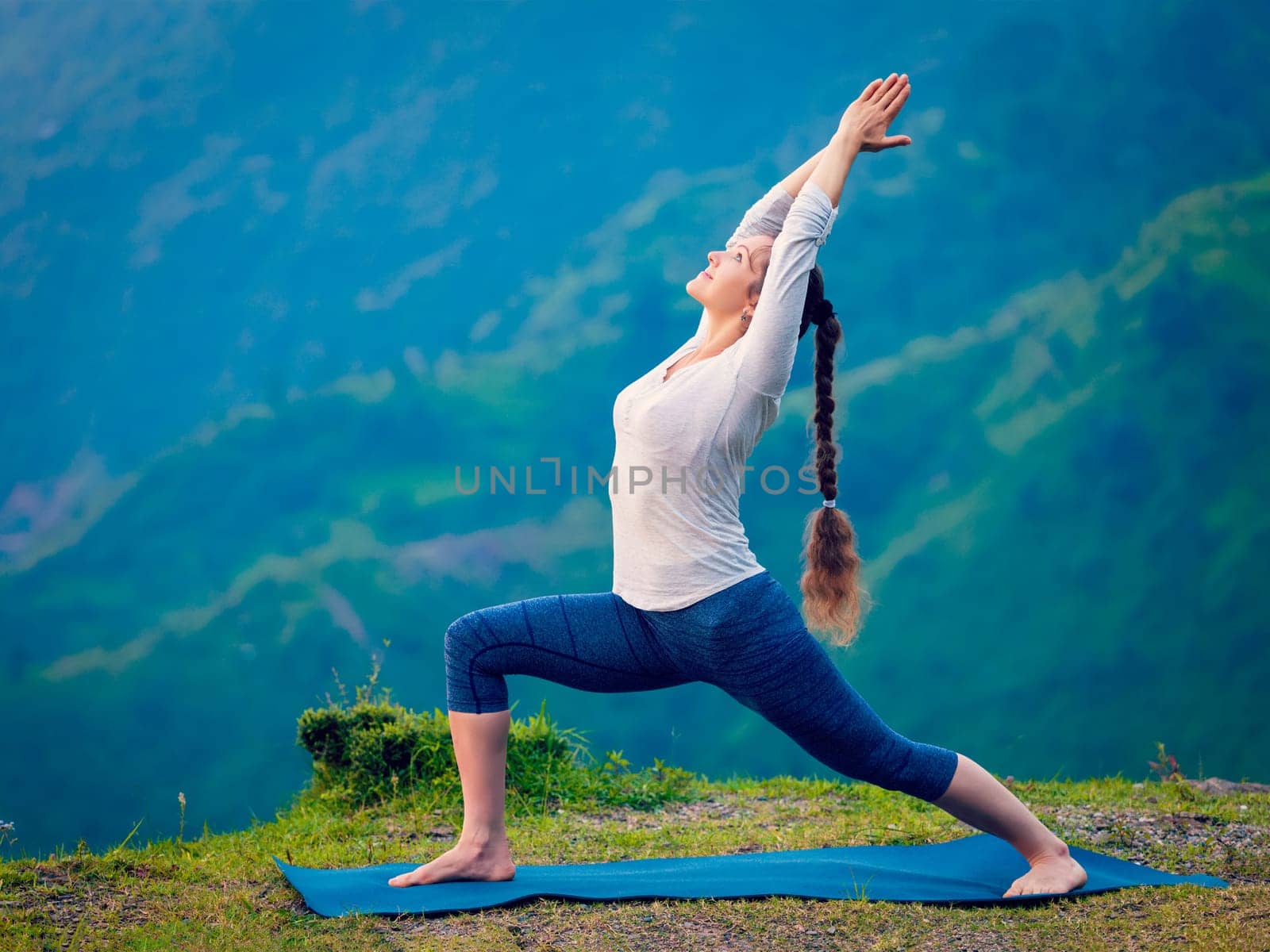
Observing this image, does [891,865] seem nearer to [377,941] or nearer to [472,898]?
[472,898]

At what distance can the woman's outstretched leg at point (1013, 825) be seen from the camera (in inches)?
106

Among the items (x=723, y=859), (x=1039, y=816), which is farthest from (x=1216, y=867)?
(x=723, y=859)

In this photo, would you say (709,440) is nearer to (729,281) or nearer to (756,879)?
(729,281)

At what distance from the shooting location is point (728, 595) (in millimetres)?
2516

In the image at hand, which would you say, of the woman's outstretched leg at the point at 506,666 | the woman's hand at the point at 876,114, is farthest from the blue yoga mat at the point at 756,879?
the woman's hand at the point at 876,114

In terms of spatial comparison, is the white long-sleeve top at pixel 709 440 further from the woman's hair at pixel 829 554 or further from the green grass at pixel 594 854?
the green grass at pixel 594 854

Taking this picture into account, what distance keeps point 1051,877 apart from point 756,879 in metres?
0.72

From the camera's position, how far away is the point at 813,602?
2.89m

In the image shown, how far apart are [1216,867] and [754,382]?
78.6 inches

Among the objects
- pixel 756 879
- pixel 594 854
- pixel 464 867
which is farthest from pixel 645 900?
pixel 594 854

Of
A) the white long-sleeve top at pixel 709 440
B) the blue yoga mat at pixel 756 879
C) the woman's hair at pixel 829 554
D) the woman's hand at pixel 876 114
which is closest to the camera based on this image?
the white long-sleeve top at pixel 709 440

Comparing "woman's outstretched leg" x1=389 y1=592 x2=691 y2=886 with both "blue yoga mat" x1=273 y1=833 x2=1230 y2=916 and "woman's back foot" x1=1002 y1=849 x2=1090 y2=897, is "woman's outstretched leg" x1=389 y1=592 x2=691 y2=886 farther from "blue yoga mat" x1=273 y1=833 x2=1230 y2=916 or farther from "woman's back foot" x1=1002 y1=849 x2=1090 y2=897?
"woman's back foot" x1=1002 y1=849 x2=1090 y2=897

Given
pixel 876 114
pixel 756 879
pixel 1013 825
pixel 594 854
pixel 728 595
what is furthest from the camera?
pixel 594 854

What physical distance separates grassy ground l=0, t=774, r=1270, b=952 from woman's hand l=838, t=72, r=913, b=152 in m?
1.79
